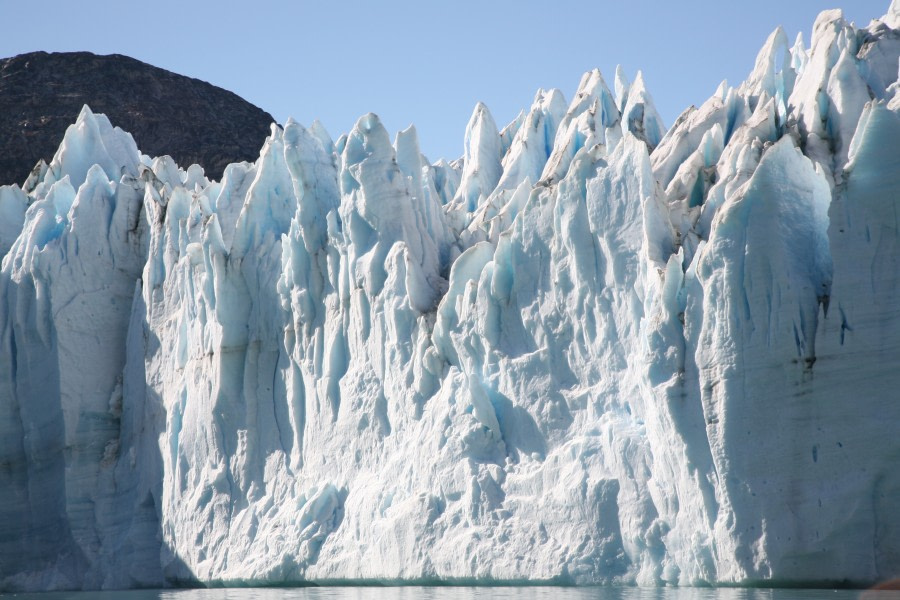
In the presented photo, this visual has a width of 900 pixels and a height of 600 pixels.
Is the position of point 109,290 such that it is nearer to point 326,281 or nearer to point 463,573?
point 326,281

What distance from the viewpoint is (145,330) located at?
2186 cm

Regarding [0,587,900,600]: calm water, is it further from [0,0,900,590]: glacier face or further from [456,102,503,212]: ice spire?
[456,102,503,212]: ice spire

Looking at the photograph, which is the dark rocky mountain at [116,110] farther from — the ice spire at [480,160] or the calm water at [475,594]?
the calm water at [475,594]

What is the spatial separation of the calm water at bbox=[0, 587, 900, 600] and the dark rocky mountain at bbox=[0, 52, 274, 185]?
25.1m

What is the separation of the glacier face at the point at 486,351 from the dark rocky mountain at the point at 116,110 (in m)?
16.9

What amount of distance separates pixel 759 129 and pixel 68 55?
34.1m

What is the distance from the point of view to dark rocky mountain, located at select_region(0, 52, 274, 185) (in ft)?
136

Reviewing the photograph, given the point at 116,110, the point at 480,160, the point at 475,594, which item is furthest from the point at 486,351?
the point at 116,110

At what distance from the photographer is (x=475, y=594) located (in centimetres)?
1467

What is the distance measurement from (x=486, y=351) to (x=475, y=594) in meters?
3.33

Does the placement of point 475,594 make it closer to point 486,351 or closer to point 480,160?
point 486,351

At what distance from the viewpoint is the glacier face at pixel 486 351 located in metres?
13.0

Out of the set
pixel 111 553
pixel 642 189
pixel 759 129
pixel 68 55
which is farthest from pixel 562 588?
pixel 68 55

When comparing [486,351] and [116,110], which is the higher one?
[116,110]
